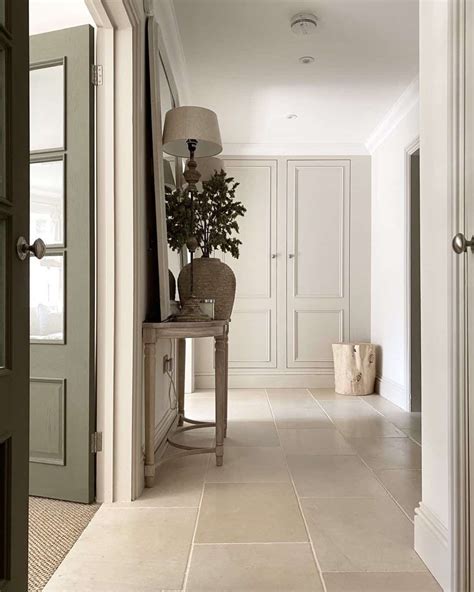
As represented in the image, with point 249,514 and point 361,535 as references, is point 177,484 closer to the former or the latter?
point 249,514

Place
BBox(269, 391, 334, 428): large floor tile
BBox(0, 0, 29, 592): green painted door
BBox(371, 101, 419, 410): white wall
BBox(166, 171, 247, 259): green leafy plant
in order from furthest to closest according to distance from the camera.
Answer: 1. BBox(371, 101, 419, 410): white wall
2. BBox(269, 391, 334, 428): large floor tile
3. BBox(166, 171, 247, 259): green leafy plant
4. BBox(0, 0, 29, 592): green painted door

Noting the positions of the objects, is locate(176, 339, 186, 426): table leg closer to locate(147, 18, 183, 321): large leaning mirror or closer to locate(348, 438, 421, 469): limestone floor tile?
locate(147, 18, 183, 321): large leaning mirror

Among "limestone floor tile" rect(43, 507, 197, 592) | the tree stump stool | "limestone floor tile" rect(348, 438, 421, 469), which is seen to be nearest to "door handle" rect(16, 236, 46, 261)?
"limestone floor tile" rect(43, 507, 197, 592)

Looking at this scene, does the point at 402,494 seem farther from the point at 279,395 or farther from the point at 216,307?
the point at 279,395

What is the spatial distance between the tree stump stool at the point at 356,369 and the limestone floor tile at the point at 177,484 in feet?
7.81

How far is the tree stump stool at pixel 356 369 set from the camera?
16.5 ft

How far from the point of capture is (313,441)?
3.32 m

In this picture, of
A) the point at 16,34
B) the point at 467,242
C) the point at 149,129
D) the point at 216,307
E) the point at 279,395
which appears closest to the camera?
the point at 16,34

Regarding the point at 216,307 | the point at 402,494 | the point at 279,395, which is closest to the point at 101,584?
the point at 402,494

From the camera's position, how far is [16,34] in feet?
3.67

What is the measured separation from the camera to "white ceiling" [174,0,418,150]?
3.07m

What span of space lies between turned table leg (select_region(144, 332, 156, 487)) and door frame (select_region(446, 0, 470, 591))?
138cm

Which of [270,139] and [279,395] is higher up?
[270,139]

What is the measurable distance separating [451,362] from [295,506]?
41.5 inches
